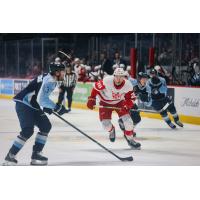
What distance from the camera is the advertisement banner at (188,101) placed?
48.8 ft

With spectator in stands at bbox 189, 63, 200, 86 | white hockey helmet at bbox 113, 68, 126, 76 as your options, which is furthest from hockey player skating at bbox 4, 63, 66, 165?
spectator in stands at bbox 189, 63, 200, 86

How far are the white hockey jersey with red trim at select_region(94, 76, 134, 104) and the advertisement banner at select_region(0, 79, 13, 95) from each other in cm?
86

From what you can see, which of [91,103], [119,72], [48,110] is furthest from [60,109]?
[119,72]

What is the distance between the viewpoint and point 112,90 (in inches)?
573

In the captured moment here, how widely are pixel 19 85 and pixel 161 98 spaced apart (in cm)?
161

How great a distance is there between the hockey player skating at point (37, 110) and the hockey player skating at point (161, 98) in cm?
106

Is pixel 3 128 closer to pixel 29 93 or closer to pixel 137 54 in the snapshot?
pixel 29 93

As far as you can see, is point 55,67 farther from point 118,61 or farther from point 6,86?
point 118,61

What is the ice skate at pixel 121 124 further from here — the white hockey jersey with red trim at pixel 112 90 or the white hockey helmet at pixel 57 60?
the white hockey helmet at pixel 57 60

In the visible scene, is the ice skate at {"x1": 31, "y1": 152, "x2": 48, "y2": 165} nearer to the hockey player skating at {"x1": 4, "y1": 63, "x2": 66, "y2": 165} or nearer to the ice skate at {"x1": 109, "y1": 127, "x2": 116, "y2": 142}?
the hockey player skating at {"x1": 4, "y1": 63, "x2": 66, "y2": 165}

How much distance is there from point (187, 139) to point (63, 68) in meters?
1.47

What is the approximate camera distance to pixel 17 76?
14531 mm
